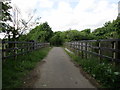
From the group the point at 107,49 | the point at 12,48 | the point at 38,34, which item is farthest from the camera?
the point at 38,34

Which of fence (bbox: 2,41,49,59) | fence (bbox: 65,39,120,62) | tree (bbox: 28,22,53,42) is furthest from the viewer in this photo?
tree (bbox: 28,22,53,42)

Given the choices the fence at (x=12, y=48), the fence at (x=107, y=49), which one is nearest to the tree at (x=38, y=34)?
the fence at (x=12, y=48)

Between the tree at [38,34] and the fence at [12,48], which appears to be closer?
the fence at [12,48]

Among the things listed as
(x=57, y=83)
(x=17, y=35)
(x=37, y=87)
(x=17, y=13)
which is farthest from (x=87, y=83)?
(x=17, y=13)

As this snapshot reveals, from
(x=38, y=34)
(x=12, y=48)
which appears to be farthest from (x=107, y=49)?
(x=38, y=34)

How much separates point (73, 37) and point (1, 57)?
30895 mm

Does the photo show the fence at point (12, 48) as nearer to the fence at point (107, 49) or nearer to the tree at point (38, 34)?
the fence at point (107, 49)

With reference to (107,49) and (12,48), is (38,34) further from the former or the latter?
(107,49)

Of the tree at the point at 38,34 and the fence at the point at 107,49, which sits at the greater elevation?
the tree at the point at 38,34

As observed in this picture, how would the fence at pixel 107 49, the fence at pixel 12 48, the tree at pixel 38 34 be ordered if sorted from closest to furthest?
the fence at pixel 107 49
the fence at pixel 12 48
the tree at pixel 38 34

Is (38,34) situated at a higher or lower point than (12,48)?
higher

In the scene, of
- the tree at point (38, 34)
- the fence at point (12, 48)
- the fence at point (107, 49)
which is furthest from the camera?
the tree at point (38, 34)

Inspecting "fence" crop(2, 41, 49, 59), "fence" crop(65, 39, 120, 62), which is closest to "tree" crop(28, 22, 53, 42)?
"fence" crop(2, 41, 49, 59)

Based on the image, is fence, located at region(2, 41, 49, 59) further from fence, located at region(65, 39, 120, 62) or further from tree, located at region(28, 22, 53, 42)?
tree, located at region(28, 22, 53, 42)
